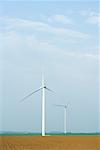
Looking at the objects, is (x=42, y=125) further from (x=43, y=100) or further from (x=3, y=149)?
(x=3, y=149)

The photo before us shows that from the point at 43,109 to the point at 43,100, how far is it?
4.09 feet

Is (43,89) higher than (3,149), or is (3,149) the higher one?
(43,89)

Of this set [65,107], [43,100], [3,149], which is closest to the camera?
[3,149]

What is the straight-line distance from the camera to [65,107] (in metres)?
52.7

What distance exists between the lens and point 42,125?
43.6m

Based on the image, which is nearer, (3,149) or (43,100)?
(3,149)

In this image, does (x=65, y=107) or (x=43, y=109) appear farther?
(x=65, y=107)

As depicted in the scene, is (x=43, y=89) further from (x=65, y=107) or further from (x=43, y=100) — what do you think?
(x=65, y=107)

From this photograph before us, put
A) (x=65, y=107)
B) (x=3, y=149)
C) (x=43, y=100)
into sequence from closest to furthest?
(x=3, y=149) < (x=43, y=100) < (x=65, y=107)

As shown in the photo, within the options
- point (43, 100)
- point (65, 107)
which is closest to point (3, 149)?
point (43, 100)

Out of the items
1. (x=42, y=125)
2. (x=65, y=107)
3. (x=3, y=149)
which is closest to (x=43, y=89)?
(x=42, y=125)

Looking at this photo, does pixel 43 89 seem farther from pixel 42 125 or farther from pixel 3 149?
pixel 3 149

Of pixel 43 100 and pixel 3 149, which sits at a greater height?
pixel 43 100

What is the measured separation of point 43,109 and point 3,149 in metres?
19.0
